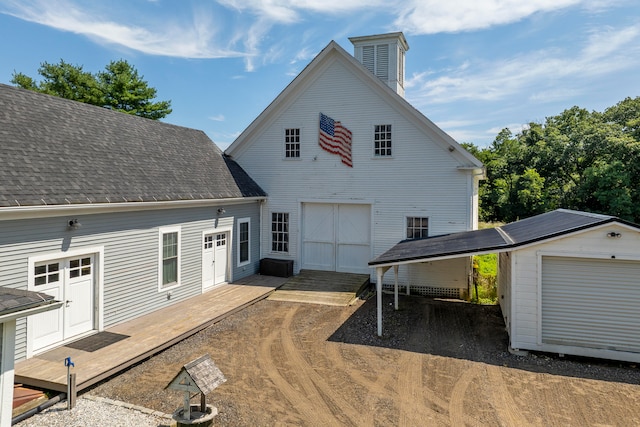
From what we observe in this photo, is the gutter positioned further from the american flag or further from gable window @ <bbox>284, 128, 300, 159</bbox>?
the american flag

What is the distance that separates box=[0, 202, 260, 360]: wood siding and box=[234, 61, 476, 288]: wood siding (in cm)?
313

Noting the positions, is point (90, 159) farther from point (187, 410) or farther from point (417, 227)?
point (417, 227)

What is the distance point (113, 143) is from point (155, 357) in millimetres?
6228

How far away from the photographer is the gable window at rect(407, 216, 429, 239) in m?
13.5

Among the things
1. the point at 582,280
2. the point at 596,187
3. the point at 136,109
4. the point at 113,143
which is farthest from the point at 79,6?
the point at 596,187

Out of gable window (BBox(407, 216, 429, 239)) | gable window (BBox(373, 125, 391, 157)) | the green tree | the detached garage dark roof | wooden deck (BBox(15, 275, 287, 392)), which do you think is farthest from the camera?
the green tree

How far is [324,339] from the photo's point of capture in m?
9.03

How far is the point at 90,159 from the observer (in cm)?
927

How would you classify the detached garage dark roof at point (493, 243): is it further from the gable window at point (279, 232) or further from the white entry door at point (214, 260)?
the gable window at point (279, 232)

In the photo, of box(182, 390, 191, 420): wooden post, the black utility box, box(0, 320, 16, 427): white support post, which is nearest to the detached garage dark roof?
box(182, 390, 191, 420): wooden post

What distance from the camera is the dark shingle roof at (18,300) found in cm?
359

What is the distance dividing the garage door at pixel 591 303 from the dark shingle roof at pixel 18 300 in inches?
347

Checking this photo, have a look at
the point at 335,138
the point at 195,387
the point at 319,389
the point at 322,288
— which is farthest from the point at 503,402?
the point at 335,138

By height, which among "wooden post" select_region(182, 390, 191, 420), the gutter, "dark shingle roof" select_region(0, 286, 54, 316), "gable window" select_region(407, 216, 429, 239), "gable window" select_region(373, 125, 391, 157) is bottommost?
"wooden post" select_region(182, 390, 191, 420)
